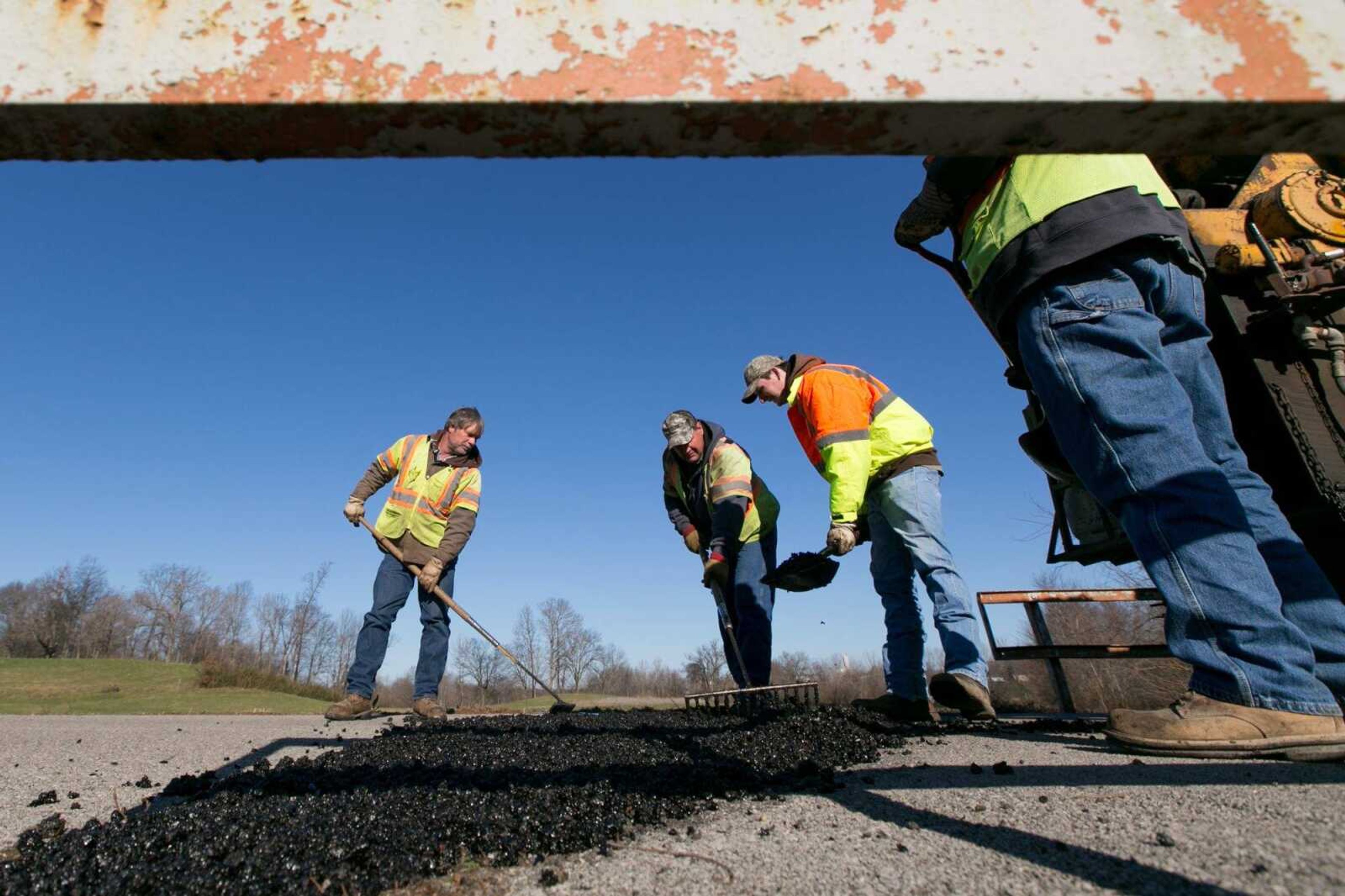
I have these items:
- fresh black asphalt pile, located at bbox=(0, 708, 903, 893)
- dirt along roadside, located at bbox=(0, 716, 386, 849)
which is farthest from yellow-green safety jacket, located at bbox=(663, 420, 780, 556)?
dirt along roadside, located at bbox=(0, 716, 386, 849)

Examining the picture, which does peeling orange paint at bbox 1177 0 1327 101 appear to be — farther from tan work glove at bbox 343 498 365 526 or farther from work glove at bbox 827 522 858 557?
tan work glove at bbox 343 498 365 526

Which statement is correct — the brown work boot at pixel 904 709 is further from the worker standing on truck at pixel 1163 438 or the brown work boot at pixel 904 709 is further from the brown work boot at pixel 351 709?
the brown work boot at pixel 351 709

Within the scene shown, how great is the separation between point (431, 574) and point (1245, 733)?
4999 millimetres

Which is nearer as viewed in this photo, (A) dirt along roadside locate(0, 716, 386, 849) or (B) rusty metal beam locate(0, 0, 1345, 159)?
(B) rusty metal beam locate(0, 0, 1345, 159)

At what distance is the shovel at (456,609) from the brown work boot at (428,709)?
0.77 m

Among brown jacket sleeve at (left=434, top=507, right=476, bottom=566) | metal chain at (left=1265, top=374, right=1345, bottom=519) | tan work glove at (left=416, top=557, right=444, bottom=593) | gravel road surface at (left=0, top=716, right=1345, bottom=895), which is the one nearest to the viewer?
gravel road surface at (left=0, top=716, right=1345, bottom=895)

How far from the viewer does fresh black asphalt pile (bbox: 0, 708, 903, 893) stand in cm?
126

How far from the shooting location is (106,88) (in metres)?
0.83

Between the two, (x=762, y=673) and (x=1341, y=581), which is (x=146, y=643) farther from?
(x=1341, y=581)

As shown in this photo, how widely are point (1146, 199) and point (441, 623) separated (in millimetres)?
5107

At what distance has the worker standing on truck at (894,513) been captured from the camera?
10.9 feet

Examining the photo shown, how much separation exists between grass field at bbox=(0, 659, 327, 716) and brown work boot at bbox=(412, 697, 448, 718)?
74.3 inches

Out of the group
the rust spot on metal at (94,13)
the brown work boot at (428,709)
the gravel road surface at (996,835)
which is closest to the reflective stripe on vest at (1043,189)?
the gravel road surface at (996,835)

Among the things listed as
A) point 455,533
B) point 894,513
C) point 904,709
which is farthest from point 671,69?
point 455,533
